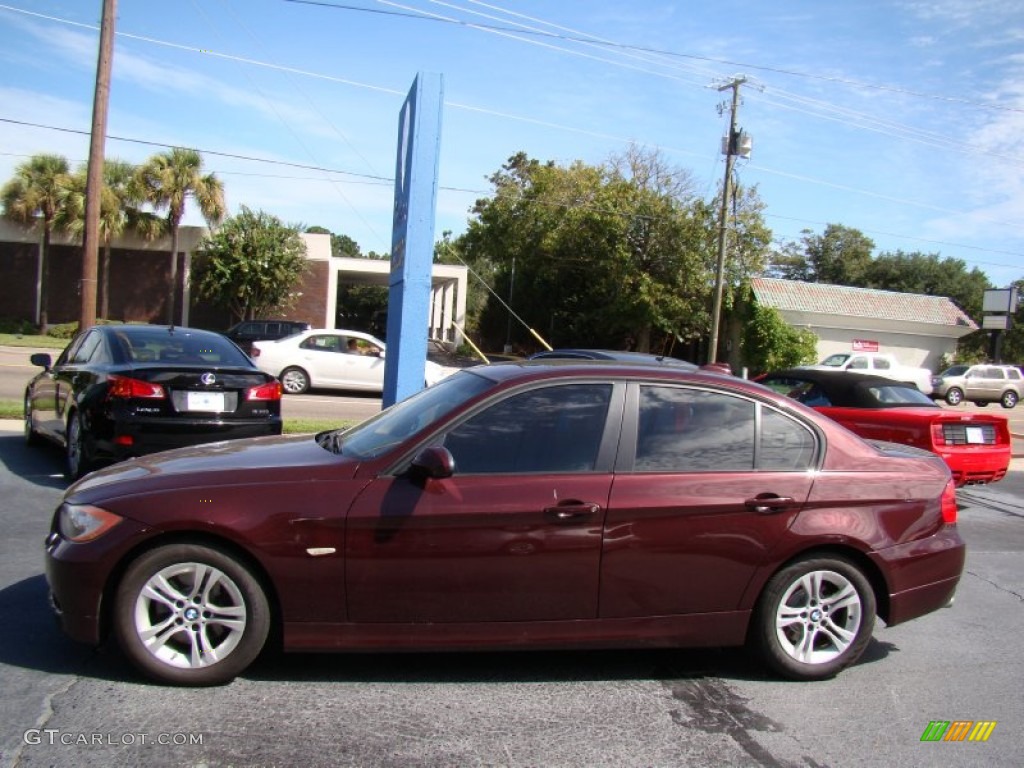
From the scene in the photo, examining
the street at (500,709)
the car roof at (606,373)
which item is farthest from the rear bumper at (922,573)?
the car roof at (606,373)

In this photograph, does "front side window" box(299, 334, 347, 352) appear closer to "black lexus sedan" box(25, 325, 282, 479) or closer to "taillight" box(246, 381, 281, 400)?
"black lexus sedan" box(25, 325, 282, 479)

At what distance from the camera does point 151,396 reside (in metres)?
7.26

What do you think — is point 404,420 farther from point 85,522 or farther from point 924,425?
point 924,425

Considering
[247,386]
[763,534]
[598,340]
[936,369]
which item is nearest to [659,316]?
[598,340]

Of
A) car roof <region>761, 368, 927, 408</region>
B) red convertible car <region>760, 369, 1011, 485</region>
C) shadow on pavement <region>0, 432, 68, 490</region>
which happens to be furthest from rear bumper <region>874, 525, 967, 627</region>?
shadow on pavement <region>0, 432, 68, 490</region>

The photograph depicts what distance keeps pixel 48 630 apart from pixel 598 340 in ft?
122

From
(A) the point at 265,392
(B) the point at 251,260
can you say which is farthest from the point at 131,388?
(B) the point at 251,260

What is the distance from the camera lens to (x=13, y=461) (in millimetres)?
8773

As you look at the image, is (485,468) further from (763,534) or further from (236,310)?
(236,310)

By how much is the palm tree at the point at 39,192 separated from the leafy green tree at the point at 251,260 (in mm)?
5516

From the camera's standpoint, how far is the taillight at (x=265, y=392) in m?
7.79

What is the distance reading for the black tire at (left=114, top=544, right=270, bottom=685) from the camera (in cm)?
378

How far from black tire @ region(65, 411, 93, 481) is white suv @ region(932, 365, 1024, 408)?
103ft

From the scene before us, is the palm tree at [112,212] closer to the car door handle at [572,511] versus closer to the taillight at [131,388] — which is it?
the taillight at [131,388]
